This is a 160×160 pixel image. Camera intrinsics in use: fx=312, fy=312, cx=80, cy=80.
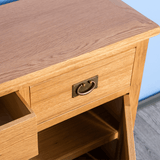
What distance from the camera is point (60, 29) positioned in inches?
37.6

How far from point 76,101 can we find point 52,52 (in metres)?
0.21

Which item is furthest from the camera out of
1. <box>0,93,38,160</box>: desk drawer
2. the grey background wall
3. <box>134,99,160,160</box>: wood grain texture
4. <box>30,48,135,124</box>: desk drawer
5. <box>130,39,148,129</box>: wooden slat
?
<box>134,99,160,160</box>: wood grain texture

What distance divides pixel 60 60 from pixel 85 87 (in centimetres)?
18

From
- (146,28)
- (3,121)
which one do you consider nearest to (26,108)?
(3,121)

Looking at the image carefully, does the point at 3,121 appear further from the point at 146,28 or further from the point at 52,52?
the point at 146,28

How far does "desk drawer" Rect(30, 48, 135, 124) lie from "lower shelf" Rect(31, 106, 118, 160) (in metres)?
0.30

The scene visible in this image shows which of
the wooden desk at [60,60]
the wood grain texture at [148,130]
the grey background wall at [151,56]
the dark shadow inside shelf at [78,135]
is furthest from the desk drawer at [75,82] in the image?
the wood grain texture at [148,130]

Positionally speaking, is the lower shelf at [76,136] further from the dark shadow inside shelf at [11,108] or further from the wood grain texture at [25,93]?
the wood grain texture at [25,93]

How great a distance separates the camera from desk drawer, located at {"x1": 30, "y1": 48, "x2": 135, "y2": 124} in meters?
0.90

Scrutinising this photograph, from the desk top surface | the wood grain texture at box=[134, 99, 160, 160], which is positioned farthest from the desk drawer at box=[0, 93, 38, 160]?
the wood grain texture at box=[134, 99, 160, 160]

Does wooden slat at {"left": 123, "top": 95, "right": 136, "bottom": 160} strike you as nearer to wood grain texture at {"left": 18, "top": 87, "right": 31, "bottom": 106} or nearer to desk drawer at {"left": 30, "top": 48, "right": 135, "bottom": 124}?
desk drawer at {"left": 30, "top": 48, "right": 135, "bottom": 124}

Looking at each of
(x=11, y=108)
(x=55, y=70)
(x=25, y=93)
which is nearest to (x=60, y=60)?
(x=55, y=70)

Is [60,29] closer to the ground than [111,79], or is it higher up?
higher up

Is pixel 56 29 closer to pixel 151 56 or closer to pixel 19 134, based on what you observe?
pixel 19 134
